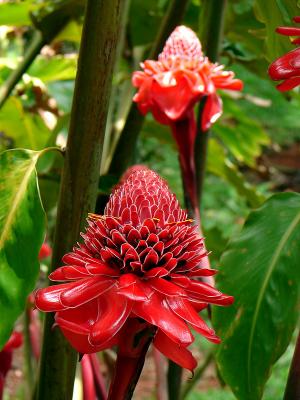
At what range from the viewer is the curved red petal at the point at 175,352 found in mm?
447

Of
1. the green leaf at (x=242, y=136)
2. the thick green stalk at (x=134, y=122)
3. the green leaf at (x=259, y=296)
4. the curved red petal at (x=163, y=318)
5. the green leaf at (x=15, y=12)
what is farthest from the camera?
the green leaf at (x=242, y=136)

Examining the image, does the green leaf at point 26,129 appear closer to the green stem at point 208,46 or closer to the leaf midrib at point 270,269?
the green stem at point 208,46

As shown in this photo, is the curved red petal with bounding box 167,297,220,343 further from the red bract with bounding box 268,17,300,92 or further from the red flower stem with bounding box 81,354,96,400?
the red flower stem with bounding box 81,354,96,400

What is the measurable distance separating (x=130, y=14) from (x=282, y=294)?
823 millimetres

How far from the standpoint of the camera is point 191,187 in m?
0.79

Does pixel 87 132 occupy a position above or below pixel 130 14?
below

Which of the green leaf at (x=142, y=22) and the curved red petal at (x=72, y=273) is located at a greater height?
the green leaf at (x=142, y=22)

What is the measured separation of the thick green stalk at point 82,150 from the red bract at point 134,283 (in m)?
0.06

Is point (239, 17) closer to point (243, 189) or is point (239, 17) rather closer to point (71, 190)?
point (243, 189)

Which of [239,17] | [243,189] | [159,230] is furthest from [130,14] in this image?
[159,230]

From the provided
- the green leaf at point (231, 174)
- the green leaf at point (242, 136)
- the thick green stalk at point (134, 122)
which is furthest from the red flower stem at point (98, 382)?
the green leaf at point (242, 136)

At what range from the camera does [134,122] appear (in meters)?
0.86

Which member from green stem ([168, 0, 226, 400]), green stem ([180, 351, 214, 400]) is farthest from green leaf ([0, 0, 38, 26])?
green stem ([180, 351, 214, 400])

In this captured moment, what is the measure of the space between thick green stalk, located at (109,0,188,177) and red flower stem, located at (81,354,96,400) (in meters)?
0.26
